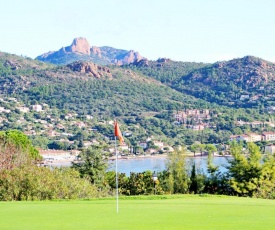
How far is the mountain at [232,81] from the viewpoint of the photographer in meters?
131

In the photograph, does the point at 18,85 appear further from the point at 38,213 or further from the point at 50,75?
the point at 38,213

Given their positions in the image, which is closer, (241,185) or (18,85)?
(241,185)

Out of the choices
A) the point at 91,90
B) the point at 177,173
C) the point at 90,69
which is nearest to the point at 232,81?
the point at 90,69

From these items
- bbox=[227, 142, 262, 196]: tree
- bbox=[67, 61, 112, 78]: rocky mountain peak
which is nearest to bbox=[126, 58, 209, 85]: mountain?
bbox=[67, 61, 112, 78]: rocky mountain peak

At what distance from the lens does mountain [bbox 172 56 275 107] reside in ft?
429

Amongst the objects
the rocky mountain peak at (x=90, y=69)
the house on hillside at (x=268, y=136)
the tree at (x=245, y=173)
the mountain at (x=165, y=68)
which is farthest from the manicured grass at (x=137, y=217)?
the mountain at (x=165, y=68)

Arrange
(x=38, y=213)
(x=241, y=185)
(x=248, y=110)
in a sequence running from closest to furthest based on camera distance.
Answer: (x=38, y=213), (x=241, y=185), (x=248, y=110)

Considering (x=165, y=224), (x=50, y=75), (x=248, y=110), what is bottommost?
(x=165, y=224)

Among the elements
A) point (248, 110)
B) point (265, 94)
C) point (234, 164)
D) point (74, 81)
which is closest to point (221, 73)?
point (265, 94)

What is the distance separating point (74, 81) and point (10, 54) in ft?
73.8

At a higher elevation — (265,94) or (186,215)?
(265,94)

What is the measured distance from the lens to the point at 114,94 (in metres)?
118

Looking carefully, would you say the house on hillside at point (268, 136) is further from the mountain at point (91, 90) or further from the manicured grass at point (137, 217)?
the manicured grass at point (137, 217)

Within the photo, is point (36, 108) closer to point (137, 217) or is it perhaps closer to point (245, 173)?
point (245, 173)
